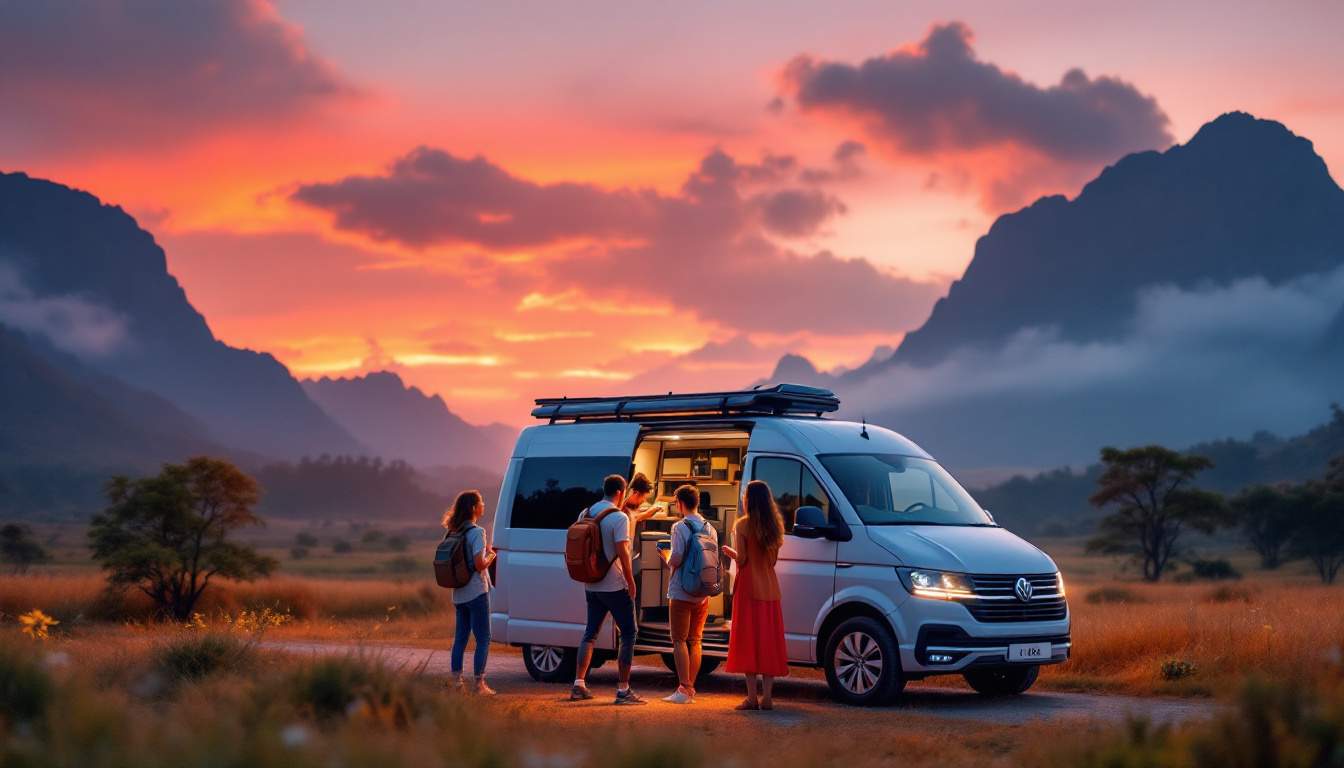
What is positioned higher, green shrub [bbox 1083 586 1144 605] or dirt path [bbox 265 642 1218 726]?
green shrub [bbox 1083 586 1144 605]

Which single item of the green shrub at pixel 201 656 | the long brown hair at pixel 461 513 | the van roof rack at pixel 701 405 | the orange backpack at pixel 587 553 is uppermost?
the van roof rack at pixel 701 405

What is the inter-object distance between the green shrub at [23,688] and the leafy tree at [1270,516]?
194 feet

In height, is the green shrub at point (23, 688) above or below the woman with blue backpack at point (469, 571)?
below

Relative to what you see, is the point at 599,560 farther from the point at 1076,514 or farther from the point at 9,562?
the point at 1076,514

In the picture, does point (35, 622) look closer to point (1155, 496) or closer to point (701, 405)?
point (701, 405)

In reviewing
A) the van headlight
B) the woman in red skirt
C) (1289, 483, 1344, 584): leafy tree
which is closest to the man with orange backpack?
the woman in red skirt

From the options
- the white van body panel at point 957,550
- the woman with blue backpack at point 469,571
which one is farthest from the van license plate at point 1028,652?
the woman with blue backpack at point 469,571

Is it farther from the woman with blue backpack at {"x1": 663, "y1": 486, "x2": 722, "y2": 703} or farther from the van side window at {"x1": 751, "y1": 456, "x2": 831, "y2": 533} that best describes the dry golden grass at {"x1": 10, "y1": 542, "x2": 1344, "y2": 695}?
the van side window at {"x1": 751, "y1": 456, "x2": 831, "y2": 533}

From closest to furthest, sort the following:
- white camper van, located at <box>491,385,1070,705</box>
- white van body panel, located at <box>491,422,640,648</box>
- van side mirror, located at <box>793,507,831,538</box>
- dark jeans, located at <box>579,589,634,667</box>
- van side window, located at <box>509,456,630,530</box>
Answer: white camper van, located at <box>491,385,1070,705</box>, van side mirror, located at <box>793,507,831,538</box>, dark jeans, located at <box>579,589,634,667</box>, white van body panel, located at <box>491,422,640,648</box>, van side window, located at <box>509,456,630,530</box>

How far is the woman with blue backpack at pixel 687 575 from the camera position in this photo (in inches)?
545

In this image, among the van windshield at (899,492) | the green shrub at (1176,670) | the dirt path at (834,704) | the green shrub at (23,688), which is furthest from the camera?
the green shrub at (1176,670)

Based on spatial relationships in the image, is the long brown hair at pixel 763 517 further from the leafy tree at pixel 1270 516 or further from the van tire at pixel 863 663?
the leafy tree at pixel 1270 516

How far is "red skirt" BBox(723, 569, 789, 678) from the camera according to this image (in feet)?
44.7

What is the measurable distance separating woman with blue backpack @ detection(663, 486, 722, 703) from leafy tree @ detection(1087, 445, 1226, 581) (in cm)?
4618
